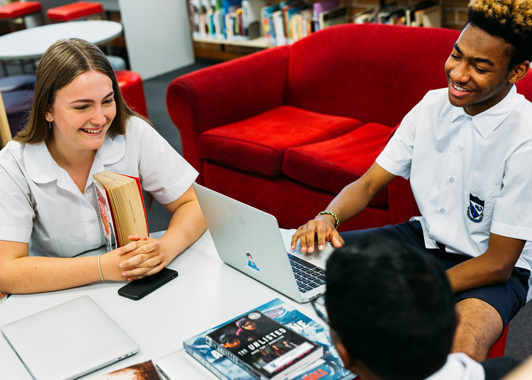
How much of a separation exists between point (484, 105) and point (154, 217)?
2068 millimetres

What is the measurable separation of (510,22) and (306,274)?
732 millimetres

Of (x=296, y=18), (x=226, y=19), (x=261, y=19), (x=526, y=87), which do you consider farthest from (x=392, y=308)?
(x=226, y=19)

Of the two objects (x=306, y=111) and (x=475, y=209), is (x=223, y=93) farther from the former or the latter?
(x=475, y=209)

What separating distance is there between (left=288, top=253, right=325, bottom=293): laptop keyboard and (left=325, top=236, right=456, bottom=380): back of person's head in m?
0.51

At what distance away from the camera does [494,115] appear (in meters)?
1.35

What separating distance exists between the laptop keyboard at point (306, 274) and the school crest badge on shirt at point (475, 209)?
45cm

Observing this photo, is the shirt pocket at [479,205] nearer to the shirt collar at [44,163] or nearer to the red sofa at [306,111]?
the red sofa at [306,111]

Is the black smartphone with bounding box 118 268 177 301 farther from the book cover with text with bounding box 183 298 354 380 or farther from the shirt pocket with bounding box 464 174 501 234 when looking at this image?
the shirt pocket with bounding box 464 174 501 234

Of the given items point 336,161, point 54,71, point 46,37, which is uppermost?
point 54,71

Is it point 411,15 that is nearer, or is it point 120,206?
point 120,206

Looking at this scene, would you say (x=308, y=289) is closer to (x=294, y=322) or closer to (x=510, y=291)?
(x=294, y=322)

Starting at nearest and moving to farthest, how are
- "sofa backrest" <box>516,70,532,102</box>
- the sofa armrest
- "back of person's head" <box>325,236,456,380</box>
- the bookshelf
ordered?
"back of person's head" <box>325,236,456,380</box> → "sofa backrest" <box>516,70,532,102</box> → the sofa armrest → the bookshelf

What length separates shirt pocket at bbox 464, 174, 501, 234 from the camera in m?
1.36

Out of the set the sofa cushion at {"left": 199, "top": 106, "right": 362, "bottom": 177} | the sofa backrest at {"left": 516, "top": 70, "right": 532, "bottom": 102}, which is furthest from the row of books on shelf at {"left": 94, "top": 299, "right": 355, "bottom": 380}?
the sofa cushion at {"left": 199, "top": 106, "right": 362, "bottom": 177}
